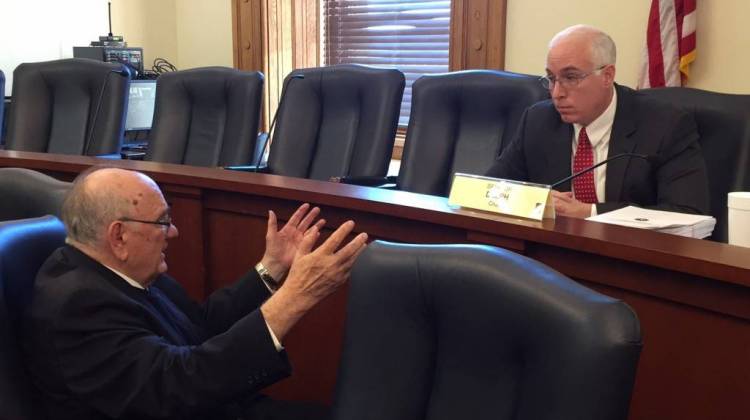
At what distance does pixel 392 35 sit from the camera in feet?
14.3

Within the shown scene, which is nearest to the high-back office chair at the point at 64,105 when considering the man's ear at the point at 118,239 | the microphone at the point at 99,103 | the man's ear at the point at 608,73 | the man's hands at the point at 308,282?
the microphone at the point at 99,103

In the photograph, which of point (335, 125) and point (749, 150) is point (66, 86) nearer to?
point (335, 125)

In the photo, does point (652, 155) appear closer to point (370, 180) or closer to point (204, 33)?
point (370, 180)

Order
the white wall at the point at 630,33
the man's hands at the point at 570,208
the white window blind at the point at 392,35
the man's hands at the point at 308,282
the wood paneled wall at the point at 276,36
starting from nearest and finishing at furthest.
→ the man's hands at the point at 308,282 < the man's hands at the point at 570,208 < the white wall at the point at 630,33 < the white window blind at the point at 392,35 < the wood paneled wall at the point at 276,36

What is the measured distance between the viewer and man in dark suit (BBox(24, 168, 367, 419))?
1.25 m

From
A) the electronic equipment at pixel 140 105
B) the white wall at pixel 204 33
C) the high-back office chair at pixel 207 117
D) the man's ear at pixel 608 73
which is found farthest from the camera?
the white wall at pixel 204 33

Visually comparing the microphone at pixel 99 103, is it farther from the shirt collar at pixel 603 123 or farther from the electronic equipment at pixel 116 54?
the shirt collar at pixel 603 123

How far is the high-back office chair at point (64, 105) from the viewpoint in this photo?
143 inches

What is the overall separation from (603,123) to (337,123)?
116cm

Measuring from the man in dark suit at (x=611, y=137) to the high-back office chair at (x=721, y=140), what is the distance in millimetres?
61

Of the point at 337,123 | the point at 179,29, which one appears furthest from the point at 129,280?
the point at 179,29

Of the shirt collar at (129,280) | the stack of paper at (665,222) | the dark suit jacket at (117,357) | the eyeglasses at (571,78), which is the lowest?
the dark suit jacket at (117,357)

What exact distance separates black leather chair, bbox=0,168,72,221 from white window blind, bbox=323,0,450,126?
2580 millimetres

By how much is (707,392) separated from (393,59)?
338 centimetres
